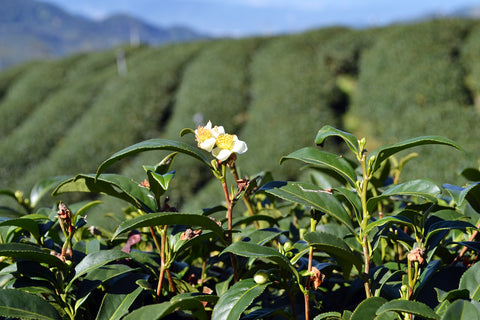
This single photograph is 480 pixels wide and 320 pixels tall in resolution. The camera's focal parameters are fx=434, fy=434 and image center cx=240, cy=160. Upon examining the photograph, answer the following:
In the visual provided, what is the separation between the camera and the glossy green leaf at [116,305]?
854 mm

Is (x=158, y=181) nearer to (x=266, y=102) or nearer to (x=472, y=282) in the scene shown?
(x=472, y=282)

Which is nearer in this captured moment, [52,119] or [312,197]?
[312,197]

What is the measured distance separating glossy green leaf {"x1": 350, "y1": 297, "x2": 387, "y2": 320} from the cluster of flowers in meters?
0.37

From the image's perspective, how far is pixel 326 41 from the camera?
1131cm

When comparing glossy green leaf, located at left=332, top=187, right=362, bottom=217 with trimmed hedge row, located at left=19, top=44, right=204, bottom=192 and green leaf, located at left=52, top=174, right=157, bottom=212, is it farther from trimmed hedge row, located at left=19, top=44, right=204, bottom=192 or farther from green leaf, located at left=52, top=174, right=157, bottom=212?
trimmed hedge row, located at left=19, top=44, right=204, bottom=192

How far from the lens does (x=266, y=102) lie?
9.45 meters

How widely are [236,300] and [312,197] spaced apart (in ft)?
0.84

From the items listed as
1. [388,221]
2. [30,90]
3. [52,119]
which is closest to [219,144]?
[388,221]

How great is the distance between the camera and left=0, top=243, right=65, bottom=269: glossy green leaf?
2.68 ft

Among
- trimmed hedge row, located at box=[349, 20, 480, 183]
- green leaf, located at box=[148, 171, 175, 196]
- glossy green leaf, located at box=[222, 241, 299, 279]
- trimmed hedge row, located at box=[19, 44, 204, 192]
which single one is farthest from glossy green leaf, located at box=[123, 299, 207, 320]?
trimmed hedge row, located at box=[19, 44, 204, 192]

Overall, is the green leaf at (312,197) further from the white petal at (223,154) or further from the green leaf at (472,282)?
the green leaf at (472,282)

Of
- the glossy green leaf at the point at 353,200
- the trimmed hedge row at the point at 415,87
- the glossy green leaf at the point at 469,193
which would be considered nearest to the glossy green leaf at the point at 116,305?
the glossy green leaf at the point at 353,200

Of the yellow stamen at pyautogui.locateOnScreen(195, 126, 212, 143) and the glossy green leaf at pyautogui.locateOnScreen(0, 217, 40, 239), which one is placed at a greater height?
the yellow stamen at pyautogui.locateOnScreen(195, 126, 212, 143)

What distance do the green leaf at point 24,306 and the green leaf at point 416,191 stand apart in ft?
2.16
